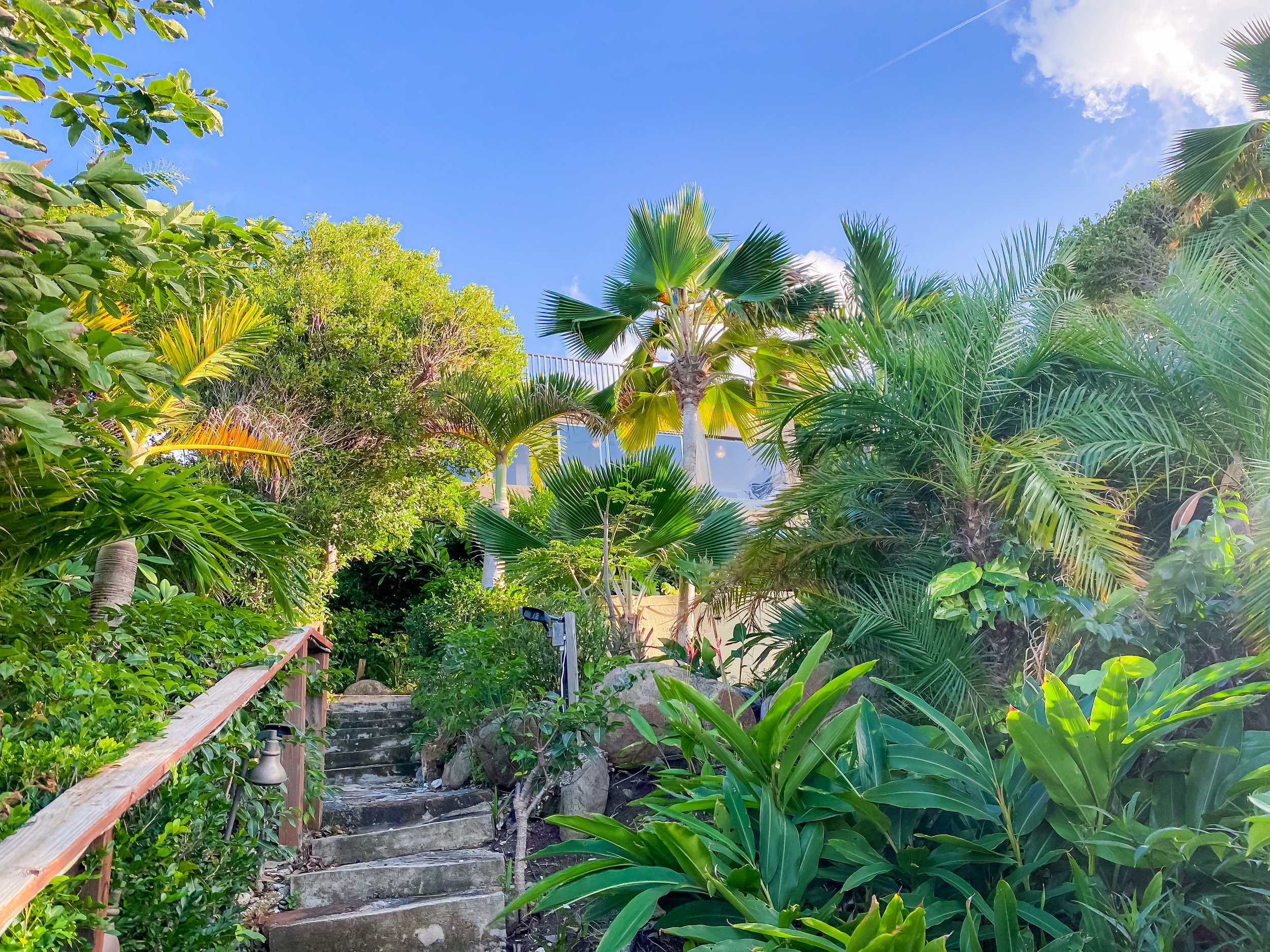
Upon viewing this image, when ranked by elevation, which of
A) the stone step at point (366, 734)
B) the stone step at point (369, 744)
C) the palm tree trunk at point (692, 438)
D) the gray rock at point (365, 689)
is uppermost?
the palm tree trunk at point (692, 438)

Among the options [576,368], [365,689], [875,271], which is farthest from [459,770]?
[576,368]

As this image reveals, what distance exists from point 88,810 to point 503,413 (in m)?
8.05

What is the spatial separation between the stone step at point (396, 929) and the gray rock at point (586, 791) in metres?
1.05

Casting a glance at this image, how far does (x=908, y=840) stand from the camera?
95.5 inches

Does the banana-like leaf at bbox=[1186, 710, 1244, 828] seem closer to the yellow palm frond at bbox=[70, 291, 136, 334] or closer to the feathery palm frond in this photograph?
the feathery palm frond

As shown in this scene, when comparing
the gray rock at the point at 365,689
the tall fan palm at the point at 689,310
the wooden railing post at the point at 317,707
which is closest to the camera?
the wooden railing post at the point at 317,707

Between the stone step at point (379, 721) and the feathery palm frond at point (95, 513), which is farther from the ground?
the feathery palm frond at point (95, 513)

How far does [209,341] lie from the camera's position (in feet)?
13.2

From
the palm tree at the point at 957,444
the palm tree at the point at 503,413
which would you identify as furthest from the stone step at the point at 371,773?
the palm tree at the point at 957,444

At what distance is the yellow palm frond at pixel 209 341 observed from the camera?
401cm

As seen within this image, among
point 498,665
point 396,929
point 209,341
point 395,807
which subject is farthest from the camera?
point 498,665

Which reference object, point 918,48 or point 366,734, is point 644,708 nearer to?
point 366,734

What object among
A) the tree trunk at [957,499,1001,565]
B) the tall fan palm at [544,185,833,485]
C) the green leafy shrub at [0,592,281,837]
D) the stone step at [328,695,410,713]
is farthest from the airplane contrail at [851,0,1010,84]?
the stone step at [328,695,410,713]

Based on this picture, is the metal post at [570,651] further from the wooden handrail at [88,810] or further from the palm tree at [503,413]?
the palm tree at [503,413]
